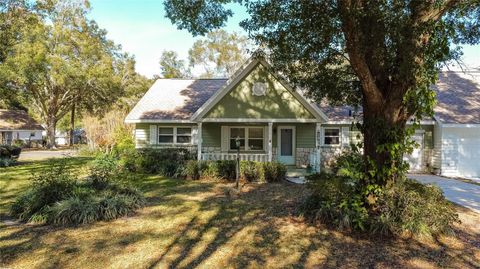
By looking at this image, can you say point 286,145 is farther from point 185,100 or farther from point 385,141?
point 385,141

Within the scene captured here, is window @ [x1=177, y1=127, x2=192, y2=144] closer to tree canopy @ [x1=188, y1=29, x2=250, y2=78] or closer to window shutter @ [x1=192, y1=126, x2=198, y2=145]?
window shutter @ [x1=192, y1=126, x2=198, y2=145]

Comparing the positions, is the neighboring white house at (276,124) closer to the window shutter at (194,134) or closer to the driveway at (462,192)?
the window shutter at (194,134)

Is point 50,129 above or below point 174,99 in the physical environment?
below

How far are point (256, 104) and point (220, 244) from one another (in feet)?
33.2

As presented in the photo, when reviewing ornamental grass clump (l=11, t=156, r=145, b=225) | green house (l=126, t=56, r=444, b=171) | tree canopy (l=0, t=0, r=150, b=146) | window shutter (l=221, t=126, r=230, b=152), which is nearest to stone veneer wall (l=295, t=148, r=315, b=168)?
green house (l=126, t=56, r=444, b=171)

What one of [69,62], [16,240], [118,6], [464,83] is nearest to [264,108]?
[118,6]

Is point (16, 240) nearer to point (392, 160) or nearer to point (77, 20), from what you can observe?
point (392, 160)

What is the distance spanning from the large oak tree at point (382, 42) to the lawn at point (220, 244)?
171 cm

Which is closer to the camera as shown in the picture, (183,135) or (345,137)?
(345,137)

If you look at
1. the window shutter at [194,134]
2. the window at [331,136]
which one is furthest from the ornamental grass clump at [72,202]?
the window at [331,136]

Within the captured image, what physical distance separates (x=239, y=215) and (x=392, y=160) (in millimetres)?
3753

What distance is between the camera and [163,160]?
51.3ft

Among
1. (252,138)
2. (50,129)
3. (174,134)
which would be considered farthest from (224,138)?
(50,129)

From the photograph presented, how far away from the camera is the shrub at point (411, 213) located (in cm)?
632
